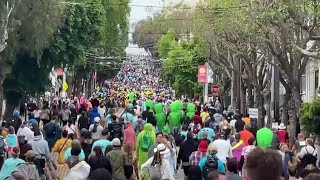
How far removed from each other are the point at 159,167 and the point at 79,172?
1.85m

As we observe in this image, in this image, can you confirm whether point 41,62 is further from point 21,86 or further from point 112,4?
point 112,4

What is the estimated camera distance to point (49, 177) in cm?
1644

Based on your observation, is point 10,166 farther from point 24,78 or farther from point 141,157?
point 24,78

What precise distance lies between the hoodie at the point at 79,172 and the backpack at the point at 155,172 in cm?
130

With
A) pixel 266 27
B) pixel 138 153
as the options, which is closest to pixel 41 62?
pixel 266 27

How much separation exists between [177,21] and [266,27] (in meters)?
68.2

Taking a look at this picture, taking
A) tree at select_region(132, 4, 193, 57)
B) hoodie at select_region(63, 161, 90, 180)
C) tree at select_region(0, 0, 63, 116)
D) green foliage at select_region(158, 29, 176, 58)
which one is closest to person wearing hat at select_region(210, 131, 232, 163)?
hoodie at select_region(63, 161, 90, 180)

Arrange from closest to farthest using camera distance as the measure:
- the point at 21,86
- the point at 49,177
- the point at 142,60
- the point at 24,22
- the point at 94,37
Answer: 1. the point at 49,177
2. the point at 24,22
3. the point at 21,86
4. the point at 94,37
5. the point at 142,60

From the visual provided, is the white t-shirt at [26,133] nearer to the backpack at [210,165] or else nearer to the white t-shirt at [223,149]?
the white t-shirt at [223,149]

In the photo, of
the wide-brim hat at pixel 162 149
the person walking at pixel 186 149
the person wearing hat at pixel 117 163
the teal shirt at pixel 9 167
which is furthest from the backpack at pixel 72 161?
the person walking at pixel 186 149

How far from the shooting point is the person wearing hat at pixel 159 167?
14859mm

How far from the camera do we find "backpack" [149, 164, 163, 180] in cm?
1465

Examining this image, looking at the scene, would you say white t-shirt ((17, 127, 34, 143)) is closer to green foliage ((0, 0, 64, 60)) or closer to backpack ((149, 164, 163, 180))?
backpack ((149, 164, 163, 180))

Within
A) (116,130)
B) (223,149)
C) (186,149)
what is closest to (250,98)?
(116,130)
